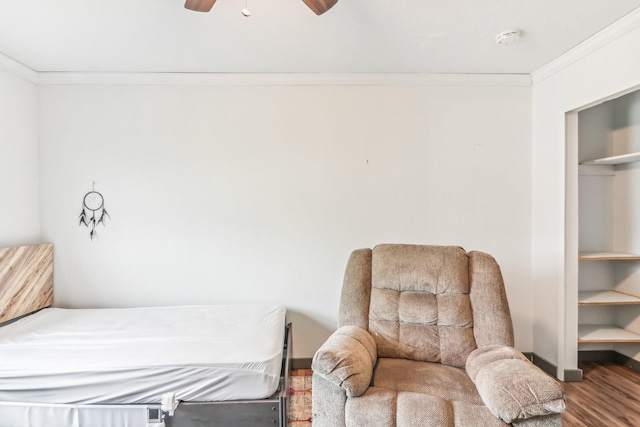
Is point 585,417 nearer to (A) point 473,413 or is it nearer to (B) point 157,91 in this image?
(A) point 473,413

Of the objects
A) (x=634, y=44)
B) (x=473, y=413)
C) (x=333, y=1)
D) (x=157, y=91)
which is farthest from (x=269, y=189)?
(x=634, y=44)

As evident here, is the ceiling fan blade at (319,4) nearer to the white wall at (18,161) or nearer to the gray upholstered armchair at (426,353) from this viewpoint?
the gray upholstered armchair at (426,353)

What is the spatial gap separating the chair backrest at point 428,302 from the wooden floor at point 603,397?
2.90 feet

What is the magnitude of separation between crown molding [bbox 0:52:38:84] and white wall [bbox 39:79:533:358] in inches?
6.2

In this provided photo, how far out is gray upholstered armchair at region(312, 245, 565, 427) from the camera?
51.7 inches

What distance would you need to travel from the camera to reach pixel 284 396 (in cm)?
168

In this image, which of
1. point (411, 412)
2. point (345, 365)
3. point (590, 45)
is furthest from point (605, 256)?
point (345, 365)

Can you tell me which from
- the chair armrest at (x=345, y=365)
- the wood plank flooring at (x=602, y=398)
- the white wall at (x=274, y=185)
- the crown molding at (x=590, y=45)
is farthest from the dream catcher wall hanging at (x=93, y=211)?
the crown molding at (x=590, y=45)

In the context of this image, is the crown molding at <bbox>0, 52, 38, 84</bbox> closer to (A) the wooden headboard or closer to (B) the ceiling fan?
(A) the wooden headboard

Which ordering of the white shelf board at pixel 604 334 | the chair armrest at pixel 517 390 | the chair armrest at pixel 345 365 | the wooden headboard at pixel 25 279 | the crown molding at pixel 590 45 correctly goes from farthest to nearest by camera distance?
the white shelf board at pixel 604 334, the wooden headboard at pixel 25 279, the crown molding at pixel 590 45, the chair armrest at pixel 345 365, the chair armrest at pixel 517 390

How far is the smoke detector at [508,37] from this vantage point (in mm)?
1984

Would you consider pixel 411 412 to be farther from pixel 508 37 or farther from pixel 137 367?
pixel 508 37

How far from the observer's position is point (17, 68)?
237cm

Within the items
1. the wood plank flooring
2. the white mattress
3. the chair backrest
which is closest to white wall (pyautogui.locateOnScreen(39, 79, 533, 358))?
the wood plank flooring
